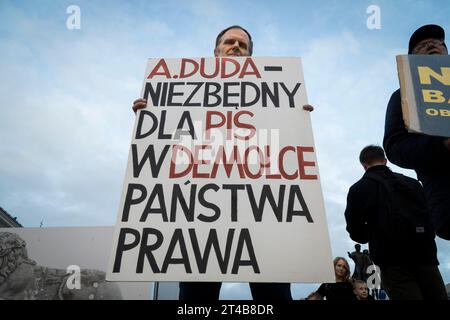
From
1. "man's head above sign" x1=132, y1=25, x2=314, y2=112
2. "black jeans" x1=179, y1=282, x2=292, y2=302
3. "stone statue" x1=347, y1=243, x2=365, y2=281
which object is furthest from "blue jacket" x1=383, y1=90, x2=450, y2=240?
"stone statue" x1=347, y1=243, x2=365, y2=281

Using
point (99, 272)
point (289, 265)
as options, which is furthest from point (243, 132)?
point (99, 272)

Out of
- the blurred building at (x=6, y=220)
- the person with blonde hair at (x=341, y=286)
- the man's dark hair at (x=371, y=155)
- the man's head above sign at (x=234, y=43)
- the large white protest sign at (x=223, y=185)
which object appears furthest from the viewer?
the blurred building at (x=6, y=220)

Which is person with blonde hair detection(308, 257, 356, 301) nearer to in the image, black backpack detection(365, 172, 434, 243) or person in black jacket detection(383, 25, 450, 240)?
black backpack detection(365, 172, 434, 243)

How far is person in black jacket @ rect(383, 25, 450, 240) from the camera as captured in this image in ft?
5.04

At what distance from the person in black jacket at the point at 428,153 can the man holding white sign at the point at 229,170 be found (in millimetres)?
483

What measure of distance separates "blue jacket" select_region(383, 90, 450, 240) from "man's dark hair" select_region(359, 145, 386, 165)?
462mm

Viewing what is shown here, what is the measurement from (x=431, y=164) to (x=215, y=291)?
1235mm

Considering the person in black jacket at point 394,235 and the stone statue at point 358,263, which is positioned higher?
the stone statue at point 358,263

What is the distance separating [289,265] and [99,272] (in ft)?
9.97

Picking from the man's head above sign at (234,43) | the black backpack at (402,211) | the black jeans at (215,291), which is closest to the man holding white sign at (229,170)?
the black jeans at (215,291)

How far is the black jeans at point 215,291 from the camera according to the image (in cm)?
143

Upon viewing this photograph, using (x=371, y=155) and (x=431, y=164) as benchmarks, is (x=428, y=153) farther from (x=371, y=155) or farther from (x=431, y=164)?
(x=371, y=155)

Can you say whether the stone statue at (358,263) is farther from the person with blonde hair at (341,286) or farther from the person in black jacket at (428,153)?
the person in black jacket at (428,153)

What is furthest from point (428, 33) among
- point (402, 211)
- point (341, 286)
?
point (341, 286)
